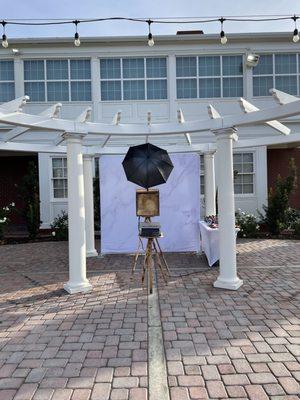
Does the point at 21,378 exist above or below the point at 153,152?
below

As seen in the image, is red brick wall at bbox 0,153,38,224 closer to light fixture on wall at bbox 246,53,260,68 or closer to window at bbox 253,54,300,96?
light fixture on wall at bbox 246,53,260,68

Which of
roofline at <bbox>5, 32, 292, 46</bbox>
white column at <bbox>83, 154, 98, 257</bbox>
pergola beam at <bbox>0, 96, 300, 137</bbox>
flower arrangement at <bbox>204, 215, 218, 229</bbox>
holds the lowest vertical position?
flower arrangement at <bbox>204, 215, 218, 229</bbox>

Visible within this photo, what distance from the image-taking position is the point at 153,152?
618cm

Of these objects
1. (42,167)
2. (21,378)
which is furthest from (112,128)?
(42,167)

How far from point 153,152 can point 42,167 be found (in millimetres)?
8289

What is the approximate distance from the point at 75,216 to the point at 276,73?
1104cm

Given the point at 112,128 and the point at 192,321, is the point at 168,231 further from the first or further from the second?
the point at 192,321

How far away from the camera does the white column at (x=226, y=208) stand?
5797 mm

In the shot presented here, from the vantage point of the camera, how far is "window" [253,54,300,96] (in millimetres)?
13312

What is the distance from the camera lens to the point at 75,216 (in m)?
5.81

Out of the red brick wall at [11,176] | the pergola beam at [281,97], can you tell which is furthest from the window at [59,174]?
the pergola beam at [281,97]

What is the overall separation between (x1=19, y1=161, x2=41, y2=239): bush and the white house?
0.70 meters

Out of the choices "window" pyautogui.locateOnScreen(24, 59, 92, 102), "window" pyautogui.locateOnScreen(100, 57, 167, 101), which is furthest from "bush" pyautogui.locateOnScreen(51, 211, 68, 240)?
"window" pyautogui.locateOnScreen(100, 57, 167, 101)

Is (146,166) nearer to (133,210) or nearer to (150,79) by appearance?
(133,210)
